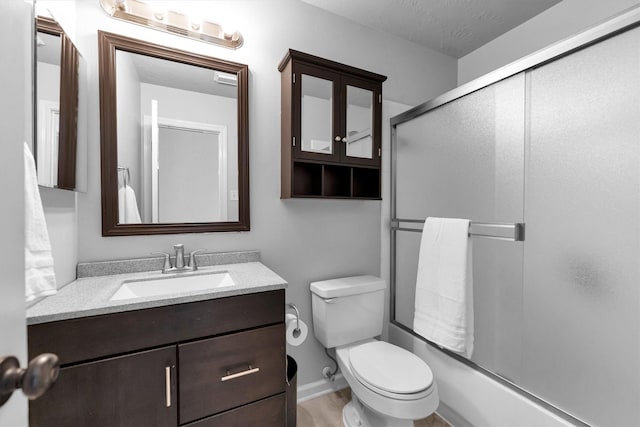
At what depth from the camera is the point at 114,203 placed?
1.33 m

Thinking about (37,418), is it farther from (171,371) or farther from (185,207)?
(185,207)

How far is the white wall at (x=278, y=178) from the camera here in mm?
1308

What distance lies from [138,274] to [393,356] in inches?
52.6

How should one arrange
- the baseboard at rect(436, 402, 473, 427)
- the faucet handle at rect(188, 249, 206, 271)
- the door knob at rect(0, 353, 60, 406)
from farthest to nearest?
the baseboard at rect(436, 402, 473, 427) < the faucet handle at rect(188, 249, 206, 271) < the door knob at rect(0, 353, 60, 406)

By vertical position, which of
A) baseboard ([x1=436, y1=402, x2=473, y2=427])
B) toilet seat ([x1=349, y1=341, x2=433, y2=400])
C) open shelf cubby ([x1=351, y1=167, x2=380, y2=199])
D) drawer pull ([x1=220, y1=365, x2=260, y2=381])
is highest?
open shelf cubby ([x1=351, y1=167, x2=380, y2=199])

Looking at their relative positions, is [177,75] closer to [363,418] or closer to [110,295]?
[110,295]

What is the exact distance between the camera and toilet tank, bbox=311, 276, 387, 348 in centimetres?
163

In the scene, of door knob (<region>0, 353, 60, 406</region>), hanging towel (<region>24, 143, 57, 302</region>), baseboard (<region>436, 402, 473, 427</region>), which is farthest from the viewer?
baseboard (<region>436, 402, 473, 427</region>)

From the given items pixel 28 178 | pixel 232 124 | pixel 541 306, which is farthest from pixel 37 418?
pixel 541 306

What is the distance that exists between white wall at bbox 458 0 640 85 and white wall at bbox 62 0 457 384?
63 centimetres

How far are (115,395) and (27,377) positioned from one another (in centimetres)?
73

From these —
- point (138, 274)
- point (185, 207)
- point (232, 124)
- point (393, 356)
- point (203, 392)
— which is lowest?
point (393, 356)

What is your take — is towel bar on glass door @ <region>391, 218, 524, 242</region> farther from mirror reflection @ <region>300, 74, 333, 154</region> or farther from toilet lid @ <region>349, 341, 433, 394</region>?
mirror reflection @ <region>300, 74, 333, 154</region>

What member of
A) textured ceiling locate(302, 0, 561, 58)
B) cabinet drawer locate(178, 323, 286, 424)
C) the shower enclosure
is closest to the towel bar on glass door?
the shower enclosure
